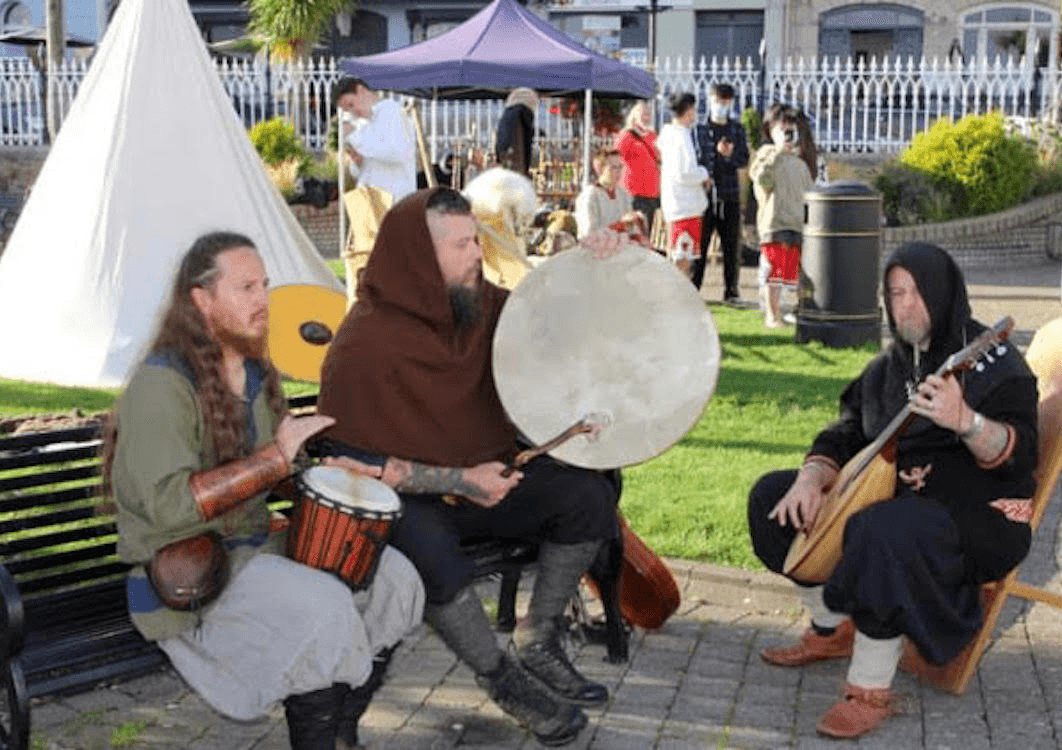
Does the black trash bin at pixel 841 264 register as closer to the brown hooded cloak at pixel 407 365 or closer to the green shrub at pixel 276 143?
the brown hooded cloak at pixel 407 365

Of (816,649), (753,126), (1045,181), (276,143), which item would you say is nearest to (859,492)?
(816,649)

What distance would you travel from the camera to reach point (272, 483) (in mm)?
3633

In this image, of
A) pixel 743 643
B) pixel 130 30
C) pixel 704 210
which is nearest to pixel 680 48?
pixel 704 210

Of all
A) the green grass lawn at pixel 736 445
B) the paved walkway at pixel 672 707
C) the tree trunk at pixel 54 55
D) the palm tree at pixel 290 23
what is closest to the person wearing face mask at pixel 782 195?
the green grass lawn at pixel 736 445

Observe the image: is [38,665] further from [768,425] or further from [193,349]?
[768,425]

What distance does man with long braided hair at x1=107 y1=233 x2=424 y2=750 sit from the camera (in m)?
3.57

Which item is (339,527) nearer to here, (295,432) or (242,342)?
(295,432)

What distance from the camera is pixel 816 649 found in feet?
15.8

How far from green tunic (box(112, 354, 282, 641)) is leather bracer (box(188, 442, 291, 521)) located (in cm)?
3

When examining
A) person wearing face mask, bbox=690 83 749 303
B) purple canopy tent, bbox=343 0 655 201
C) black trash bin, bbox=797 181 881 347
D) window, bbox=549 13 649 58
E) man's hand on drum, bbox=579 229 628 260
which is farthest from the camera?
window, bbox=549 13 649 58

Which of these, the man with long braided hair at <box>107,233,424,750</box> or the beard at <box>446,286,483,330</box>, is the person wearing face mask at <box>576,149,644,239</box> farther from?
the man with long braided hair at <box>107,233,424,750</box>

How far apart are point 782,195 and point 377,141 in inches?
120

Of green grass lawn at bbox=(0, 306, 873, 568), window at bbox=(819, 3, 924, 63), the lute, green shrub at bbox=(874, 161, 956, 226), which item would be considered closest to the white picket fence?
green shrub at bbox=(874, 161, 956, 226)

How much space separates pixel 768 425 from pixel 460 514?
4161 millimetres
